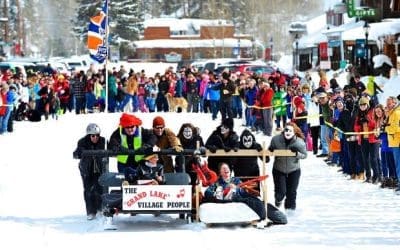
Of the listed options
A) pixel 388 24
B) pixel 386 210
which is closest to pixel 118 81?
pixel 388 24

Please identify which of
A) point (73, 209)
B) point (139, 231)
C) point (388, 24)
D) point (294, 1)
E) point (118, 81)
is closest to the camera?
point (139, 231)

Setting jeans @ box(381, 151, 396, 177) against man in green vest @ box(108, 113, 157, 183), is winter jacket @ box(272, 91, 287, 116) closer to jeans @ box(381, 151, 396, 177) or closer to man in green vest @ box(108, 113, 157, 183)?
jeans @ box(381, 151, 396, 177)

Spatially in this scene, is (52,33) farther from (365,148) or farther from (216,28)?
(365,148)

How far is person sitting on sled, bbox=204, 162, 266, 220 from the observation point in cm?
1237

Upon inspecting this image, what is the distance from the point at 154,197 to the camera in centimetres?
1226

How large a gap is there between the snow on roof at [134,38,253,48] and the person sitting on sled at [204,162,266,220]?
96072 millimetres

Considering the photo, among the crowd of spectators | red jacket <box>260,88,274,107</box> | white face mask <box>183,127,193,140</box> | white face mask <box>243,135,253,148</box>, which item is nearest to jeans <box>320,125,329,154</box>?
the crowd of spectators

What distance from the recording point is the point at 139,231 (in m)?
12.2

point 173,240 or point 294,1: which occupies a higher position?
point 294,1

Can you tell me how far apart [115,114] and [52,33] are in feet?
392

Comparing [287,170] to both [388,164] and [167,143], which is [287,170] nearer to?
[167,143]

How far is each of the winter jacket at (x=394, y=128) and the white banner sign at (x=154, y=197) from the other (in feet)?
14.6

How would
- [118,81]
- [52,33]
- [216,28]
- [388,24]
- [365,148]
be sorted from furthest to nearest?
[52,33] → [216,28] → [388,24] → [118,81] → [365,148]

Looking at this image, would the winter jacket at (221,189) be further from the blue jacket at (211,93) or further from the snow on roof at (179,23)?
the snow on roof at (179,23)
